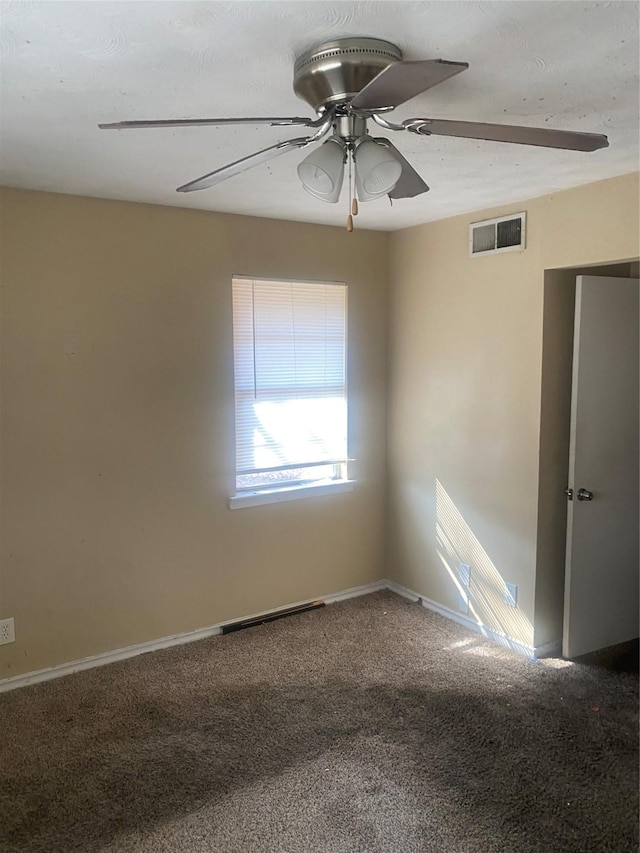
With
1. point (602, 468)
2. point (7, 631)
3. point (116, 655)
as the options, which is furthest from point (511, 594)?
point (7, 631)

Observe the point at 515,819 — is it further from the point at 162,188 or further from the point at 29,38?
the point at 162,188

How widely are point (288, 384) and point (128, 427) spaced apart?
0.96 metres

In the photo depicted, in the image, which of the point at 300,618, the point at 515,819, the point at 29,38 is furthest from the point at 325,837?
the point at 29,38

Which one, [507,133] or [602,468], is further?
[602,468]

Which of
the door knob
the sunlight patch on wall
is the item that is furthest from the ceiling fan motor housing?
the sunlight patch on wall

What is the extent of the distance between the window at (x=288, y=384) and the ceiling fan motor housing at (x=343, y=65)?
199cm

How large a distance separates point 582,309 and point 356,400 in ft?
4.75

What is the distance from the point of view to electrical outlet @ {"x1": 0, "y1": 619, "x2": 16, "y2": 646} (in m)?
2.96

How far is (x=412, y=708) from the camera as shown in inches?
111

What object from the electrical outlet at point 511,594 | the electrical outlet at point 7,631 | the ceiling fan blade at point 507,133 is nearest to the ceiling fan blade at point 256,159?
the ceiling fan blade at point 507,133

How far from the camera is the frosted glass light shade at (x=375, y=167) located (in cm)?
155

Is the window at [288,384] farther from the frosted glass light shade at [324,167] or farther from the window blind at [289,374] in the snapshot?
the frosted glass light shade at [324,167]

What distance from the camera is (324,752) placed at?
2535mm

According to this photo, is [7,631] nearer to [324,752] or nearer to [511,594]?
[324,752]
